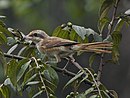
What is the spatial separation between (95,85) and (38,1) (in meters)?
4.75

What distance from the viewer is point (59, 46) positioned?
288cm

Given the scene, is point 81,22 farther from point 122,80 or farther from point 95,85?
point 95,85

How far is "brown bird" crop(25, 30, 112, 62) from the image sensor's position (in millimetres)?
2701

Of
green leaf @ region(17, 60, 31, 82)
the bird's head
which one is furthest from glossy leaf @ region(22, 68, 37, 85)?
the bird's head

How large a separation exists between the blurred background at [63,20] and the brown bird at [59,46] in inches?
154

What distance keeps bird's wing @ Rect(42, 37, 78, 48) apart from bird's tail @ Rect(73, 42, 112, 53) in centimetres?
5

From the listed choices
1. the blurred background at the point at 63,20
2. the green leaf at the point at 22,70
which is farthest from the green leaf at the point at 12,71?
the blurred background at the point at 63,20

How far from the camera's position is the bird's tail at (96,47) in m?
2.61

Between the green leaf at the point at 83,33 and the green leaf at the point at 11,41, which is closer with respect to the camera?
the green leaf at the point at 83,33

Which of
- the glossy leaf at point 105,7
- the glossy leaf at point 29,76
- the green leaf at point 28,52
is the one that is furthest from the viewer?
the glossy leaf at point 105,7

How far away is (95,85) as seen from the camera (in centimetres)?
245

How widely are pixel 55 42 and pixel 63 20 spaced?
6.15 metres

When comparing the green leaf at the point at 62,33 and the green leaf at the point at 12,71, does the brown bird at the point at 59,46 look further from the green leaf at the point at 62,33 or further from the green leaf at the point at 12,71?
the green leaf at the point at 12,71

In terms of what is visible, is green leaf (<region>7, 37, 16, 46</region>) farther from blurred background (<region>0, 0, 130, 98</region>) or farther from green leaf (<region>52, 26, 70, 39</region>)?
blurred background (<region>0, 0, 130, 98</region>)
